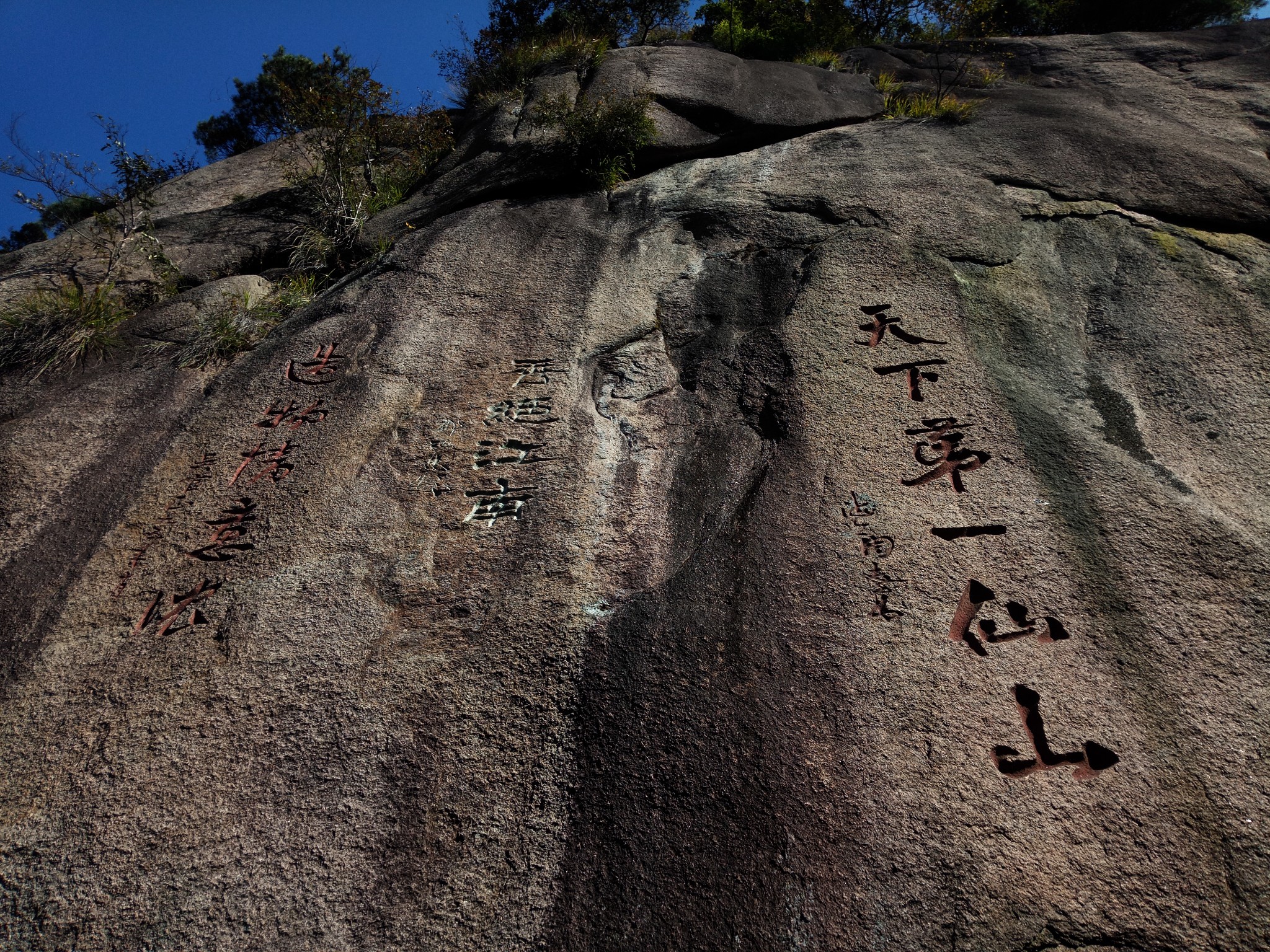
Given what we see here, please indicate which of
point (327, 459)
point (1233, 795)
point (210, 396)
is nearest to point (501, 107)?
point (210, 396)

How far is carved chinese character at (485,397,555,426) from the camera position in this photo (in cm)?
396

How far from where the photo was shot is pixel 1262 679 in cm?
257

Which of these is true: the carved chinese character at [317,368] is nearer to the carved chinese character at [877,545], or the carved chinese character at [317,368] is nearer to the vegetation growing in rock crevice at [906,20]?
the carved chinese character at [877,545]

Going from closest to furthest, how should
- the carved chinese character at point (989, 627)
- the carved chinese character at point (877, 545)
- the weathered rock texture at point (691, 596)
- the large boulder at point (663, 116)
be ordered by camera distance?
the weathered rock texture at point (691, 596)
the carved chinese character at point (989, 627)
the carved chinese character at point (877, 545)
the large boulder at point (663, 116)

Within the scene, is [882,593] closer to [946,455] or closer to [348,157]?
[946,455]

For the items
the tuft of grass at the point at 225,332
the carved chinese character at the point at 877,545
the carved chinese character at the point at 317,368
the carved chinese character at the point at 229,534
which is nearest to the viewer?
the carved chinese character at the point at 877,545

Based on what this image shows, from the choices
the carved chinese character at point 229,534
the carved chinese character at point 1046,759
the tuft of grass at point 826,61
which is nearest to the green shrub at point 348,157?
the carved chinese character at point 229,534

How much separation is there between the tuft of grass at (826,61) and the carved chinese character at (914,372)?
17.4 feet

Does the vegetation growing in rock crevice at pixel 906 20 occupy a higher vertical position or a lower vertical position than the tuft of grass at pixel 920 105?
higher

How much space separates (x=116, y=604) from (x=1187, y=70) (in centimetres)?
973

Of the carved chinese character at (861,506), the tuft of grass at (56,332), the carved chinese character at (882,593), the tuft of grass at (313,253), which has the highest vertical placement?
the tuft of grass at (313,253)

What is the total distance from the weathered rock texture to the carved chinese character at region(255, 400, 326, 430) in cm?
4

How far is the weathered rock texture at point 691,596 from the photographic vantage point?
7.47 ft

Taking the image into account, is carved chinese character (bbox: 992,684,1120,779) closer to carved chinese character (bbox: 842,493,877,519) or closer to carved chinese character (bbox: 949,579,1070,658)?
carved chinese character (bbox: 949,579,1070,658)
